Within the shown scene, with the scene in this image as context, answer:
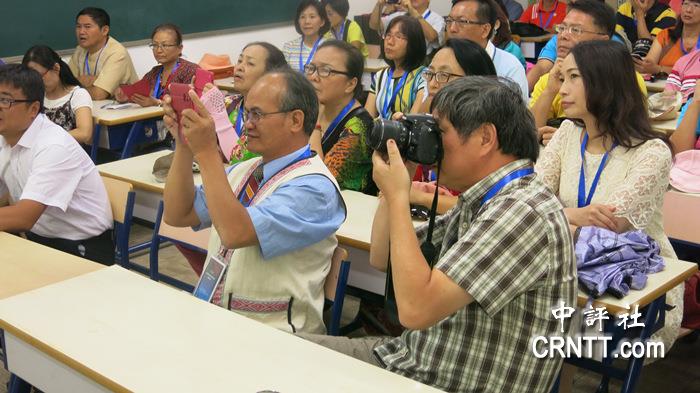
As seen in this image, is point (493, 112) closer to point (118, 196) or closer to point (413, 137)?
point (413, 137)

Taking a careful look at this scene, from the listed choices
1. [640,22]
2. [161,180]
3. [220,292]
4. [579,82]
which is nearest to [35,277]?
[220,292]

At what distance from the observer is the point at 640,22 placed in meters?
6.27

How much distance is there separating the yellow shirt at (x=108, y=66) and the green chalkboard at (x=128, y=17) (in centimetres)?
40

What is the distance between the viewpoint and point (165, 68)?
5.12 m

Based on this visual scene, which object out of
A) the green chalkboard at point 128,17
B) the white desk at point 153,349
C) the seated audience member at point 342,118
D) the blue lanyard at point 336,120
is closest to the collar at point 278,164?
the white desk at point 153,349

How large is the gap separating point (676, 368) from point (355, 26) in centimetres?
430

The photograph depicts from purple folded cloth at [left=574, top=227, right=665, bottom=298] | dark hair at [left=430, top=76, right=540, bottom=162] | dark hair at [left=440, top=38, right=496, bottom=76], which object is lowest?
purple folded cloth at [left=574, top=227, right=665, bottom=298]

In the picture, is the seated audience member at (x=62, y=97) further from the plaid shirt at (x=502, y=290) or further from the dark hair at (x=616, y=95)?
the plaid shirt at (x=502, y=290)

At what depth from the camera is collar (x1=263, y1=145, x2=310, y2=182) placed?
7.15 feet

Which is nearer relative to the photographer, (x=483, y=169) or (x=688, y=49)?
(x=483, y=169)

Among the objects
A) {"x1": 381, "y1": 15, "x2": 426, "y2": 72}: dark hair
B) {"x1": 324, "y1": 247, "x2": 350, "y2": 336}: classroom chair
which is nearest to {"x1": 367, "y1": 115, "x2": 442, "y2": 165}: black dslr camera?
{"x1": 324, "y1": 247, "x2": 350, "y2": 336}: classroom chair

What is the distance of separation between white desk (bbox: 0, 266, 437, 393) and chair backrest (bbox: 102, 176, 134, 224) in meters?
0.82

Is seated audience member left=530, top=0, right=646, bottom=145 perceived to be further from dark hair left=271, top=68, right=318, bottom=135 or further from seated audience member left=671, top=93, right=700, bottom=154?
dark hair left=271, top=68, right=318, bottom=135

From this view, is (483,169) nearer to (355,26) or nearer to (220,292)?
(220,292)
